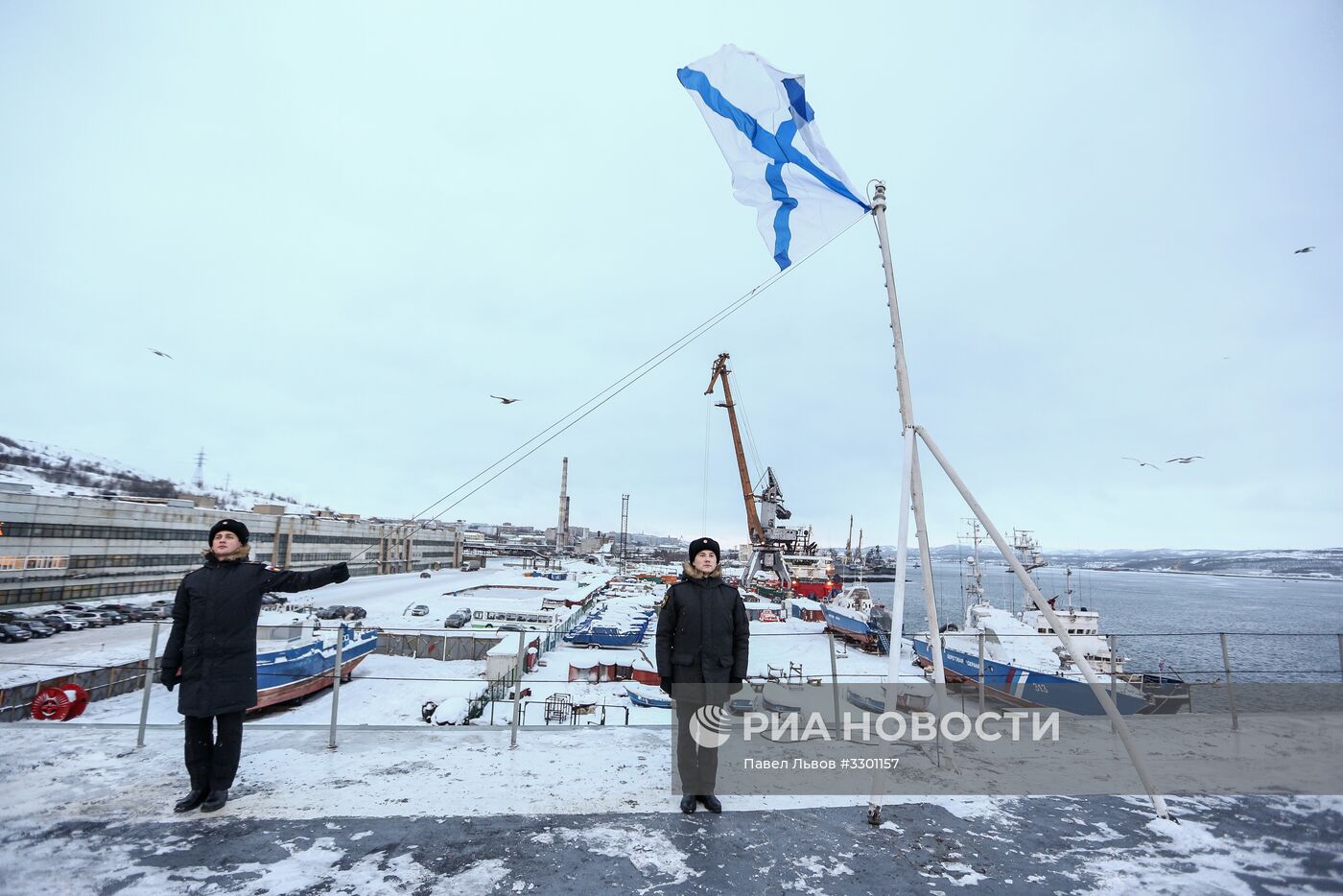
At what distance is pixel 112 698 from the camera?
16.9 meters

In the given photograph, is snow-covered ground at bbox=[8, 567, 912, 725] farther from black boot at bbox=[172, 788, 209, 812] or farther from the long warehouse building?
the long warehouse building

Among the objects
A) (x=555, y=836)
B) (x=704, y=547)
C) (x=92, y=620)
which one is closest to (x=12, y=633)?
(x=92, y=620)

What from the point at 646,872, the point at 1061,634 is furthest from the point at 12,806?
the point at 1061,634

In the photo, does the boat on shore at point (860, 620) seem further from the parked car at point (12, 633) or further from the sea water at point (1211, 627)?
the parked car at point (12, 633)

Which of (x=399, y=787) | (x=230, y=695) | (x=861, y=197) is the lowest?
(x=399, y=787)

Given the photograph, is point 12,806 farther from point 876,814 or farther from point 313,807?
point 876,814

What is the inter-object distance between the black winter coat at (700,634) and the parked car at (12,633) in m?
34.0

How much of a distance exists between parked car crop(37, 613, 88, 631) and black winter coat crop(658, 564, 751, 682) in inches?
1438

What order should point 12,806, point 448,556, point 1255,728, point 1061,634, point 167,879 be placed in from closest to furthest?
point 167,879, point 12,806, point 1061,634, point 1255,728, point 448,556

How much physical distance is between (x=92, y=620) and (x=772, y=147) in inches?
1533

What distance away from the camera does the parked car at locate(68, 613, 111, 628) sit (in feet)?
89.0

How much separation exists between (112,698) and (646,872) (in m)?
22.8

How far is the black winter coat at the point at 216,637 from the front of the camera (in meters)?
3.28

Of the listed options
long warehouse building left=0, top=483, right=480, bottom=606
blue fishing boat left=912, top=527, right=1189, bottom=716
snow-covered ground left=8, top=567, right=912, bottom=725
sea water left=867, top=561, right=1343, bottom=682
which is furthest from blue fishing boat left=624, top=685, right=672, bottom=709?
long warehouse building left=0, top=483, right=480, bottom=606
